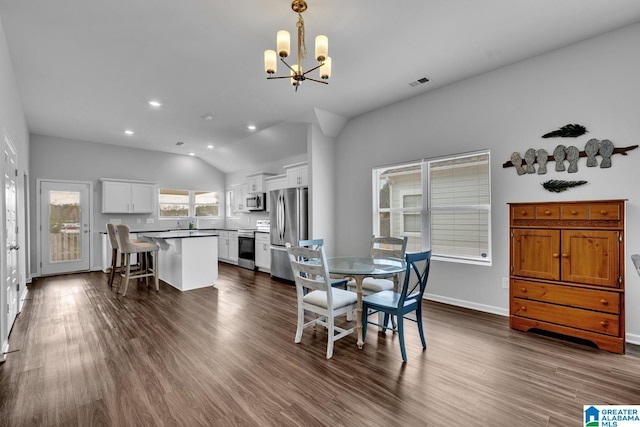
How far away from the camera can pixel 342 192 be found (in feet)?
18.0

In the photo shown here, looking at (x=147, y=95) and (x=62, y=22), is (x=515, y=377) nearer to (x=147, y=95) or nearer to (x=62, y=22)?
(x=62, y=22)

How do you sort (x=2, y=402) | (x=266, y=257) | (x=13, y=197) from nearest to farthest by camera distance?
(x=2, y=402) → (x=13, y=197) → (x=266, y=257)

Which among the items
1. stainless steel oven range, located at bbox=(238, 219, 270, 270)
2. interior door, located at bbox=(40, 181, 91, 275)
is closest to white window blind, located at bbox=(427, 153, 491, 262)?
stainless steel oven range, located at bbox=(238, 219, 270, 270)

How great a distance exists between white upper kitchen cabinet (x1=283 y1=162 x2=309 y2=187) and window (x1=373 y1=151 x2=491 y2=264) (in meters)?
1.48

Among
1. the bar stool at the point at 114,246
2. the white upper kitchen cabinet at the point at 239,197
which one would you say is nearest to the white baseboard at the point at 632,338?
the bar stool at the point at 114,246

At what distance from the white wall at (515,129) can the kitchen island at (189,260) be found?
8.60 ft

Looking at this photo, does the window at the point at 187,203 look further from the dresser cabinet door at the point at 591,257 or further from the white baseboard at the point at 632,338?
the white baseboard at the point at 632,338

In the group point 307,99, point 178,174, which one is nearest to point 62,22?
point 307,99

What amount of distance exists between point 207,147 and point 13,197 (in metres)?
4.35

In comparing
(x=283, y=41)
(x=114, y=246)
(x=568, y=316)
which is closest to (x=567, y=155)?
(x=568, y=316)

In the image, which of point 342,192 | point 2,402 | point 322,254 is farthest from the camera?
point 342,192

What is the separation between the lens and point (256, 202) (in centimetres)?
741

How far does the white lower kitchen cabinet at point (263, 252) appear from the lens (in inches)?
252

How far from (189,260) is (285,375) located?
3.35m
